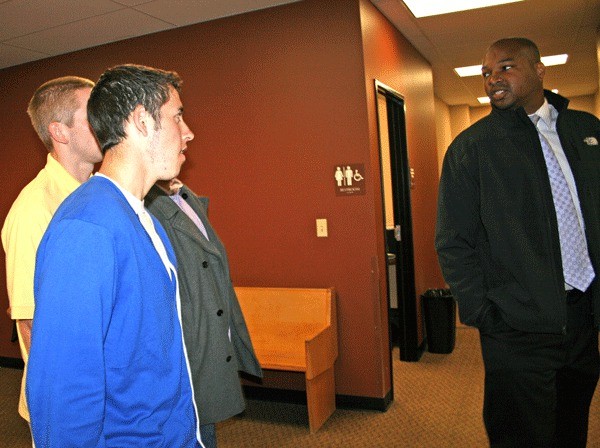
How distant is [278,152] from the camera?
3.97m

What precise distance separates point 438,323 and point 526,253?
3.09m

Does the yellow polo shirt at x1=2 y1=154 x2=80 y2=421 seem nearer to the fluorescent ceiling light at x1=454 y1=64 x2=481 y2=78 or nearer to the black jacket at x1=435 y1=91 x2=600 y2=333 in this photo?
the black jacket at x1=435 y1=91 x2=600 y2=333

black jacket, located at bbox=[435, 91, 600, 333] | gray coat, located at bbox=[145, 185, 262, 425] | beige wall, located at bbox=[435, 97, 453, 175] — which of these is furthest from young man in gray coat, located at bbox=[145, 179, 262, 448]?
beige wall, located at bbox=[435, 97, 453, 175]

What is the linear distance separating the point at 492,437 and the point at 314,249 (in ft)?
6.71

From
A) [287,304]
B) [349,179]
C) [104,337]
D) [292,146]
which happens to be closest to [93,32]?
[292,146]

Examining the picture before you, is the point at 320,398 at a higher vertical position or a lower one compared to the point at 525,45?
lower

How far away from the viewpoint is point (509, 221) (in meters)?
2.00

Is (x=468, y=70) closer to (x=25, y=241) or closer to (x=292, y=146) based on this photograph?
(x=292, y=146)

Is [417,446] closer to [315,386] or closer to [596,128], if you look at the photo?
[315,386]

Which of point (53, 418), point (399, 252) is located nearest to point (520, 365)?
point (53, 418)

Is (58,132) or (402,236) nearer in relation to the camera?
(58,132)

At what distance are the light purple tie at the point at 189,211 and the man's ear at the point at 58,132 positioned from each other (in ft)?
1.35

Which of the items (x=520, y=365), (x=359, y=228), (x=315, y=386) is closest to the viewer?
(x=520, y=365)

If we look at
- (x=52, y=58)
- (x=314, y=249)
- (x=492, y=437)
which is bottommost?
(x=492, y=437)
